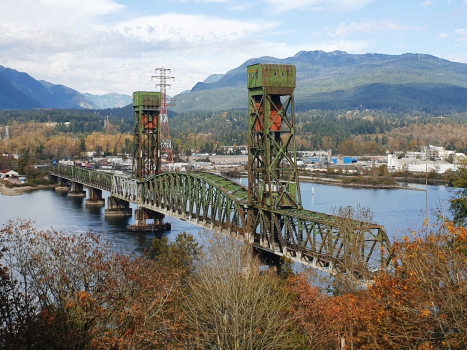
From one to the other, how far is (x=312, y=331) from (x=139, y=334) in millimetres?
6707

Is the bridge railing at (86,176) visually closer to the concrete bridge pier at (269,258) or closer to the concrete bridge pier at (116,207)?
the concrete bridge pier at (116,207)

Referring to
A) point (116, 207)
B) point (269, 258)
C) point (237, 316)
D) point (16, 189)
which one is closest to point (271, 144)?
point (269, 258)

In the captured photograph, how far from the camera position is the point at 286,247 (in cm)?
3209

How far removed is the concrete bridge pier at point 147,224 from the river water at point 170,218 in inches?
38.7

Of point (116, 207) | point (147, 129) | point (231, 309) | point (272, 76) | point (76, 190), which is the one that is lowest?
point (76, 190)

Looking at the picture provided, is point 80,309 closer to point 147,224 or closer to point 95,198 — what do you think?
point 147,224

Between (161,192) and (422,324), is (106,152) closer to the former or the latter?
(161,192)

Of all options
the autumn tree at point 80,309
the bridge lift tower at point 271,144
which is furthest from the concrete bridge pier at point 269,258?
the autumn tree at point 80,309

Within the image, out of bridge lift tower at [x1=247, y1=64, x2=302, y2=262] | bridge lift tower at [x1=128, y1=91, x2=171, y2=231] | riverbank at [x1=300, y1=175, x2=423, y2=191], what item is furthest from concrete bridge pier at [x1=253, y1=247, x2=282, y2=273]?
riverbank at [x1=300, y1=175, x2=423, y2=191]

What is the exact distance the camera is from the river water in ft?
195

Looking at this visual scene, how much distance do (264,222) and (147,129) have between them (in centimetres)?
3463

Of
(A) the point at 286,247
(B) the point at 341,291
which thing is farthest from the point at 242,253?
(B) the point at 341,291

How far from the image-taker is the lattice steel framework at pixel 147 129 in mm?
65688

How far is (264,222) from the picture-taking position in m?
34.8
